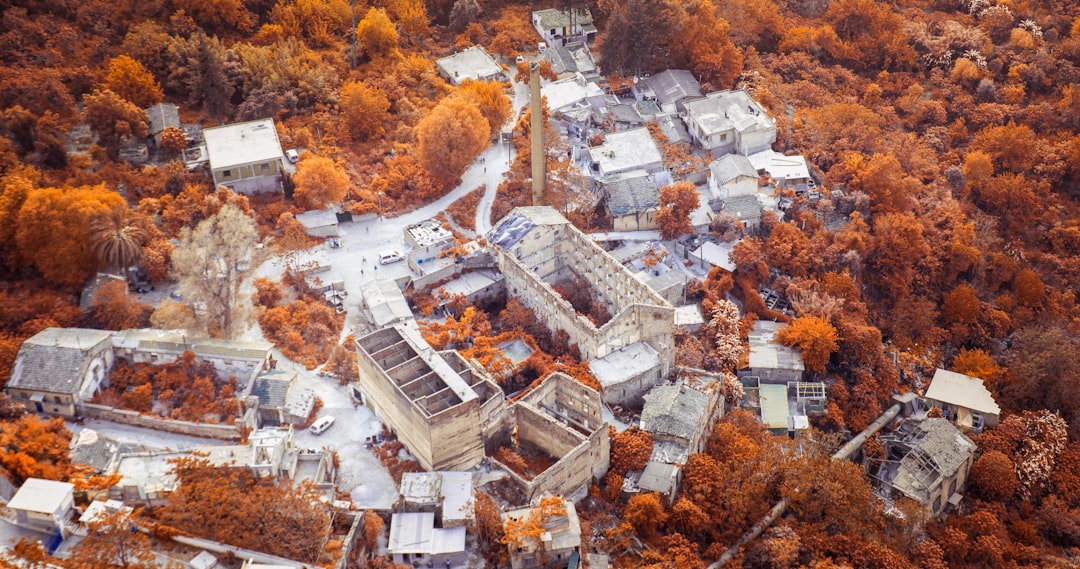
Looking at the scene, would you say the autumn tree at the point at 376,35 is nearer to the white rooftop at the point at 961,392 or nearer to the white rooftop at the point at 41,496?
the white rooftop at the point at 41,496

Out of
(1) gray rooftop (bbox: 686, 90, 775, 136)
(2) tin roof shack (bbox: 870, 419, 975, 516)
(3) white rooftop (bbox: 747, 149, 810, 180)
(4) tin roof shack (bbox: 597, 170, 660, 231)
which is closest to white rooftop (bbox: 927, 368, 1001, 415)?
(2) tin roof shack (bbox: 870, 419, 975, 516)

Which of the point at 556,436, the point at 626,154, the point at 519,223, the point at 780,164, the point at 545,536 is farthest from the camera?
the point at 780,164

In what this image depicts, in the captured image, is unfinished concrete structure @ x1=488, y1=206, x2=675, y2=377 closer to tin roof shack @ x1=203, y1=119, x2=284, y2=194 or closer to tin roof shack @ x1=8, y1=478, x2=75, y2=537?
tin roof shack @ x1=203, y1=119, x2=284, y2=194

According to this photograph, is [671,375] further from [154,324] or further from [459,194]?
[154,324]

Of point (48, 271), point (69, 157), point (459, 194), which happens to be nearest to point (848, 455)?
point (459, 194)

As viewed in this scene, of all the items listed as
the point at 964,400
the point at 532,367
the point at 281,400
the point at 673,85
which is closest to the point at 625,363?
the point at 532,367

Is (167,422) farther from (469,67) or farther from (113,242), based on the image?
(469,67)

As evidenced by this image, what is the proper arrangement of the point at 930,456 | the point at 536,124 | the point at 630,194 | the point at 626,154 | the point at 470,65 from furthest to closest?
1. the point at 470,65
2. the point at 626,154
3. the point at 630,194
4. the point at 536,124
5. the point at 930,456
